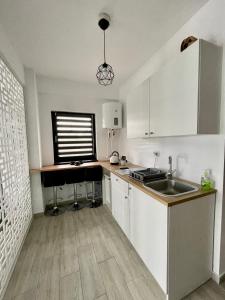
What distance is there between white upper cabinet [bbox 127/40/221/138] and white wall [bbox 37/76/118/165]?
1.96 meters

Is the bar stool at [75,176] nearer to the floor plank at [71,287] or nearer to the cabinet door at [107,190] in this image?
the cabinet door at [107,190]

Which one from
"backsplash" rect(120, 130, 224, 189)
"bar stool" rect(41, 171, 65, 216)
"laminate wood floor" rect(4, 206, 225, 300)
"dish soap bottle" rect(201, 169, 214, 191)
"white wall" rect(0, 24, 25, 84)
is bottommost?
"laminate wood floor" rect(4, 206, 225, 300)

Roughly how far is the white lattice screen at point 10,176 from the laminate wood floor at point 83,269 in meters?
0.19

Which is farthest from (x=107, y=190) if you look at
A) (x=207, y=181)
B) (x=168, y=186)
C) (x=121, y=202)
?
(x=207, y=181)

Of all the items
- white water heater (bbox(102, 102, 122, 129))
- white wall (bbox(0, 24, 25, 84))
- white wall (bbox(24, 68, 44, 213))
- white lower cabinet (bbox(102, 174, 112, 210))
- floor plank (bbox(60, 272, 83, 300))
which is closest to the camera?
floor plank (bbox(60, 272, 83, 300))

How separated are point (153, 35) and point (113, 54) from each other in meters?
0.61

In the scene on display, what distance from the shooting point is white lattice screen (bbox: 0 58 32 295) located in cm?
140

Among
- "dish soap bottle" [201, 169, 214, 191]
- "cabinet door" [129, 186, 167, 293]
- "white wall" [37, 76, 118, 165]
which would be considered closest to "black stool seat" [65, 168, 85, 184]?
"white wall" [37, 76, 118, 165]

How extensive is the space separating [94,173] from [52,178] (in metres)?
0.80

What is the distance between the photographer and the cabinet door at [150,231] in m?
1.18

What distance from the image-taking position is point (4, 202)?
4.67 ft

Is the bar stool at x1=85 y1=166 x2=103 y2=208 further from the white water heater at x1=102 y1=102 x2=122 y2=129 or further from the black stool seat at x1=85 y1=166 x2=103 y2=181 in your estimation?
the white water heater at x1=102 y1=102 x2=122 y2=129

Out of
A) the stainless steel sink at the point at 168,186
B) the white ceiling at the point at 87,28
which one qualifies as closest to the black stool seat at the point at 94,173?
the stainless steel sink at the point at 168,186

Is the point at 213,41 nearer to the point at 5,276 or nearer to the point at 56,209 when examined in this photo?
the point at 5,276
